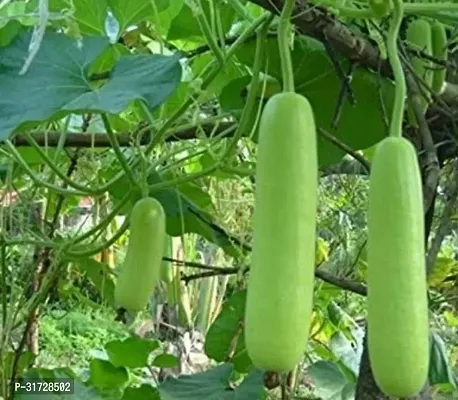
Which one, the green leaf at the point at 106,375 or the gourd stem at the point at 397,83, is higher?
the gourd stem at the point at 397,83

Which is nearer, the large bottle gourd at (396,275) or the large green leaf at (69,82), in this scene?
the large bottle gourd at (396,275)

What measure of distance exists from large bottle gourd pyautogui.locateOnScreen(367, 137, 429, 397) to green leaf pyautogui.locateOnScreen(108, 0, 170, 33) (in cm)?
51

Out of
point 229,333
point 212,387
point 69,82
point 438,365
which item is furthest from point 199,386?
point 69,82

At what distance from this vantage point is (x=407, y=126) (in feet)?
2.63

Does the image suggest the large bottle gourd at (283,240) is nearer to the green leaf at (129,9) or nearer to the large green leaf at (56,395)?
the green leaf at (129,9)

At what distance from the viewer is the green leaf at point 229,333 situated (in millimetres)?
1245

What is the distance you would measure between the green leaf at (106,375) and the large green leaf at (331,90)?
23.5 inches

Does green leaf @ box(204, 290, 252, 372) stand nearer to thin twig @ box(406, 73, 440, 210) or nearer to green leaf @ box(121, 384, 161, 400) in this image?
green leaf @ box(121, 384, 161, 400)

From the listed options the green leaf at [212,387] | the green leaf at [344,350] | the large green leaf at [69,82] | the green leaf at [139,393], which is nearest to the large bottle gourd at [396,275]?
the large green leaf at [69,82]

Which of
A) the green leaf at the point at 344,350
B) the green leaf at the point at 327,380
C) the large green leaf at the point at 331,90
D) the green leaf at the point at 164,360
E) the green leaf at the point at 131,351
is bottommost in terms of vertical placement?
the green leaf at the point at 327,380

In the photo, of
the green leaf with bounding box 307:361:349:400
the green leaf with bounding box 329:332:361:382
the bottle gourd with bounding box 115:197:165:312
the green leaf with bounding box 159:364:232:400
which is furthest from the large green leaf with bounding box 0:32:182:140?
the green leaf with bounding box 329:332:361:382

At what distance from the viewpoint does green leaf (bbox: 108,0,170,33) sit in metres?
0.93

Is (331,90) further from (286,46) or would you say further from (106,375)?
(106,375)

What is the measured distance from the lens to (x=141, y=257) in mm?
719
